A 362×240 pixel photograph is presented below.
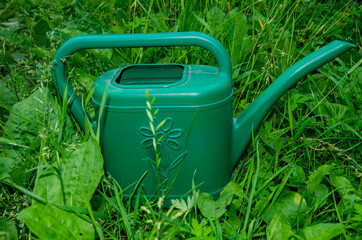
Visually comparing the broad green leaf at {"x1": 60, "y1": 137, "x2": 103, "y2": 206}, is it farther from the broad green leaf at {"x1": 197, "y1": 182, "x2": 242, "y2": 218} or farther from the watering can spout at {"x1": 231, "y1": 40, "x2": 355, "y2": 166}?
the watering can spout at {"x1": 231, "y1": 40, "x2": 355, "y2": 166}

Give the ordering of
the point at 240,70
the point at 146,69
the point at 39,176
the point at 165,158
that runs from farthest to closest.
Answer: the point at 240,70 → the point at 146,69 → the point at 165,158 → the point at 39,176

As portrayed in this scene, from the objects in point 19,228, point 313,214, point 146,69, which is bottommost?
point 313,214

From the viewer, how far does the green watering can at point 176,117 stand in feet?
3.16

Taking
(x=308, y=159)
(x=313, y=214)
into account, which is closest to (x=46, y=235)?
Answer: (x=313, y=214)

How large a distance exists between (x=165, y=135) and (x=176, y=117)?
7 cm

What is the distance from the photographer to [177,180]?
1055 millimetres

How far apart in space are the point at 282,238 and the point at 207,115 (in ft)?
1.26

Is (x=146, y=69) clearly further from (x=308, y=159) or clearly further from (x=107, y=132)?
(x=308, y=159)

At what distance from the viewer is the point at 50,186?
902 mm

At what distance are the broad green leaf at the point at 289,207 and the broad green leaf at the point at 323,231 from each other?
103 millimetres

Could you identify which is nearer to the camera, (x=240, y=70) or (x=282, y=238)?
(x=282, y=238)

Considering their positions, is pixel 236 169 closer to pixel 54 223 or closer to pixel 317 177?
pixel 317 177

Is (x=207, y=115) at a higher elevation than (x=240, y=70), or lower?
higher

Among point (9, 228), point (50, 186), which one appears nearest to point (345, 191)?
point (50, 186)
